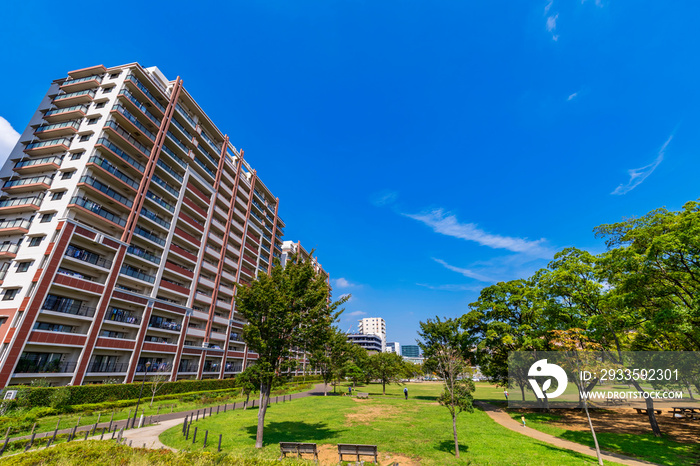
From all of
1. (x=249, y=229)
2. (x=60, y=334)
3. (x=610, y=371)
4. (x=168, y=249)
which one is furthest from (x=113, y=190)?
(x=610, y=371)

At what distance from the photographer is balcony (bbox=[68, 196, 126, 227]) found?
33469 millimetres

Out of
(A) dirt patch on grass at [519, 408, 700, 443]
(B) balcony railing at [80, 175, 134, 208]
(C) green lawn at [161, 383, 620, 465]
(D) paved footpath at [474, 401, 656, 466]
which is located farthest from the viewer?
(B) balcony railing at [80, 175, 134, 208]

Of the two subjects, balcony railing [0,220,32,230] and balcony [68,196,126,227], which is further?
balcony [68,196,126,227]

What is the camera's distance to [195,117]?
182ft

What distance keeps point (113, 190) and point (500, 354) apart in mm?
Result: 54429

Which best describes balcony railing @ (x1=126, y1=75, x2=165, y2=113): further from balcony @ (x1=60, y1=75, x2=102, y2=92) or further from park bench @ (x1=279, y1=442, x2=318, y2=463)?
park bench @ (x1=279, y1=442, x2=318, y2=463)

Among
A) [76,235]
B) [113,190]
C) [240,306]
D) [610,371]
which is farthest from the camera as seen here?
[113,190]

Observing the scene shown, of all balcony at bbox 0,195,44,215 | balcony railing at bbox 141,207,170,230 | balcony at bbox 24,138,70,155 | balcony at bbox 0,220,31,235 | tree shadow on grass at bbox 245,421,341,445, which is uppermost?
balcony at bbox 24,138,70,155

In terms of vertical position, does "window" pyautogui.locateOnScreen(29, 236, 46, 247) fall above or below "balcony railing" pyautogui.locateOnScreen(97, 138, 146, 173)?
below

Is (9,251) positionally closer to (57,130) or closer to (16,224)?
(16,224)

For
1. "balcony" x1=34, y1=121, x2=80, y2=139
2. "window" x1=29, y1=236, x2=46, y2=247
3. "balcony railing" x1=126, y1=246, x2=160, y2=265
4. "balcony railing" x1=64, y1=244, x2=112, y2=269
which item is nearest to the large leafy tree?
"balcony railing" x1=64, y1=244, x2=112, y2=269

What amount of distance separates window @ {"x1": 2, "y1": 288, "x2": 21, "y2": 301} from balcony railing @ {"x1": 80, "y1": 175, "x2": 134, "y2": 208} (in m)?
13.4

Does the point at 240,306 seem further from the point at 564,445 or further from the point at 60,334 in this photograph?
the point at 60,334

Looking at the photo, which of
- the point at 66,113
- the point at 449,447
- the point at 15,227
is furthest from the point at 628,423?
the point at 66,113
